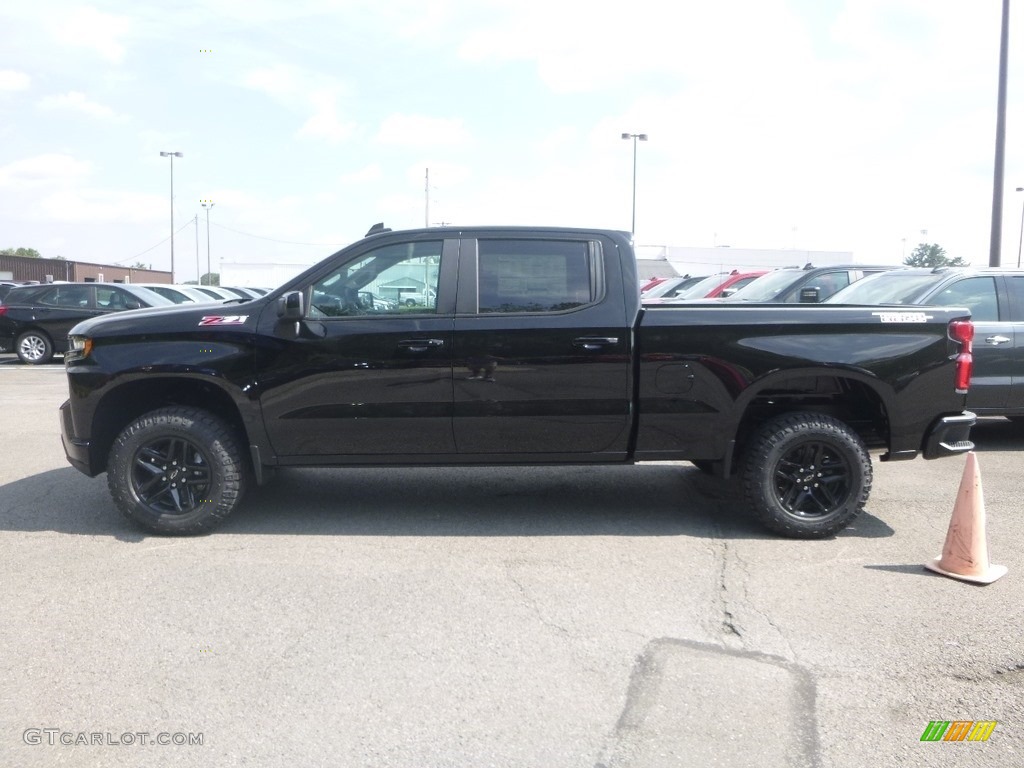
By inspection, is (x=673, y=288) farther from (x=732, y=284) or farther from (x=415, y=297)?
(x=415, y=297)

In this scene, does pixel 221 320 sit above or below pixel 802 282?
below

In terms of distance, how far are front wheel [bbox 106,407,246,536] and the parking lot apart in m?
0.17

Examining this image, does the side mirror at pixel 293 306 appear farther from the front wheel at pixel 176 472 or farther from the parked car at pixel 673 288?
the parked car at pixel 673 288

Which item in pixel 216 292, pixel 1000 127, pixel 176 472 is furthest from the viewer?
pixel 216 292

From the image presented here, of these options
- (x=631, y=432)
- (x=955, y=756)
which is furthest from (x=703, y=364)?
(x=955, y=756)

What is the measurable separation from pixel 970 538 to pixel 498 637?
9.07 ft

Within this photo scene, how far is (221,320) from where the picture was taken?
5.96 metres

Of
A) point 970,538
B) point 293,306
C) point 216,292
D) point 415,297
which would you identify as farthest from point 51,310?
point 970,538

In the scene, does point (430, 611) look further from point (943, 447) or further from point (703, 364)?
point (943, 447)

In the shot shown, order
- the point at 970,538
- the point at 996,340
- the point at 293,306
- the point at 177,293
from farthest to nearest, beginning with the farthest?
the point at 177,293, the point at 996,340, the point at 293,306, the point at 970,538

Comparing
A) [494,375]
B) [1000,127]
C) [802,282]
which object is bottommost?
[494,375]

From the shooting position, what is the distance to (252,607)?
475 centimetres

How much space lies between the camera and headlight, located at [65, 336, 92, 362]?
6.03 meters

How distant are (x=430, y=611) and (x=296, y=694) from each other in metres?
1.02
